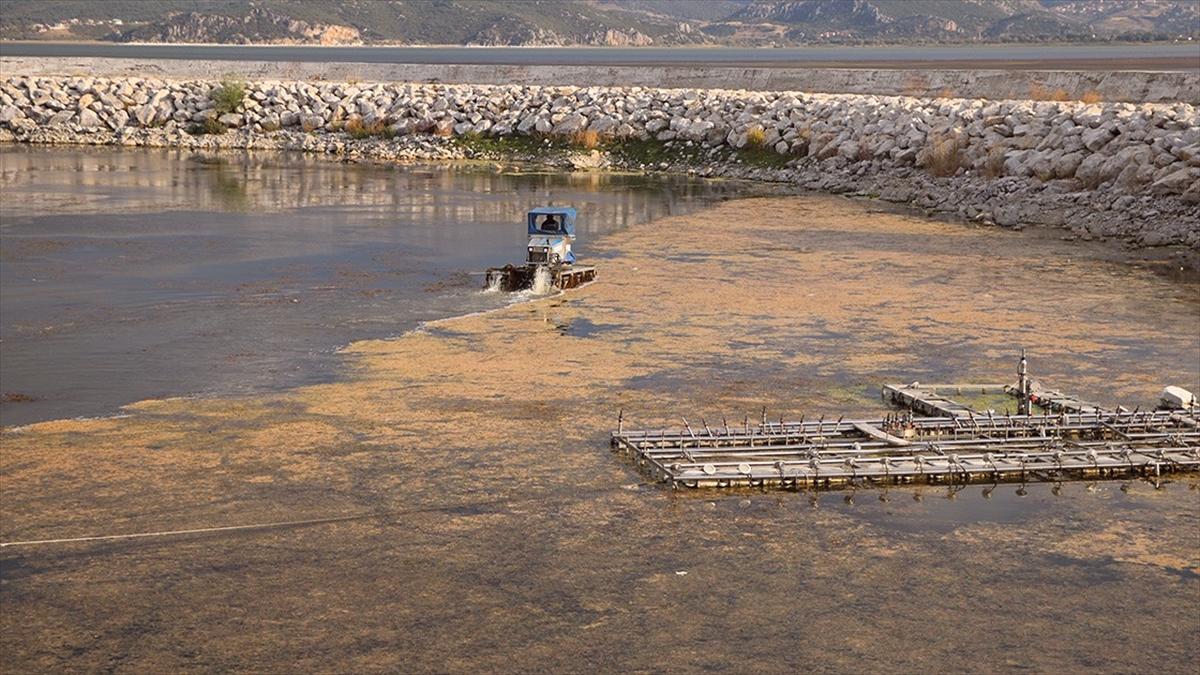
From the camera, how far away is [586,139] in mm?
54469

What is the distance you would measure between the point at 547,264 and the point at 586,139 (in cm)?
2814

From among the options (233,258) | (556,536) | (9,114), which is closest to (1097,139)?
(233,258)

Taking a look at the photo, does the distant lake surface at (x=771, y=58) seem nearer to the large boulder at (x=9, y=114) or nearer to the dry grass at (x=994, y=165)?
the large boulder at (x=9, y=114)

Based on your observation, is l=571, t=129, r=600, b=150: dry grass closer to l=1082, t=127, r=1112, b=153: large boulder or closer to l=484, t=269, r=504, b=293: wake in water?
l=1082, t=127, r=1112, b=153: large boulder

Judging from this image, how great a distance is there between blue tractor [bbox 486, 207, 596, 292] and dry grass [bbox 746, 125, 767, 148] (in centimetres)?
2322

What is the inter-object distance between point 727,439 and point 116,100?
166 ft

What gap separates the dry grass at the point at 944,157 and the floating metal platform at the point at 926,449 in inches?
1005

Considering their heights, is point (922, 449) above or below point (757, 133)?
below

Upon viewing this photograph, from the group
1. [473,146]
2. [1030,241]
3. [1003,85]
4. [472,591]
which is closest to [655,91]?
[473,146]

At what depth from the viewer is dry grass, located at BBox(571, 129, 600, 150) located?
5419cm

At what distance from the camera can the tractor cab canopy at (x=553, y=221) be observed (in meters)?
28.1

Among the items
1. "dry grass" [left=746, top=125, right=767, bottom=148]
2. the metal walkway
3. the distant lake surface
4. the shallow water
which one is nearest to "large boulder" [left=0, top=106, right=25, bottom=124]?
the shallow water

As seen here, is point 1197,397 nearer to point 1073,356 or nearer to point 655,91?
point 1073,356

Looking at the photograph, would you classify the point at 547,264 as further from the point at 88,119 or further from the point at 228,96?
the point at 88,119
